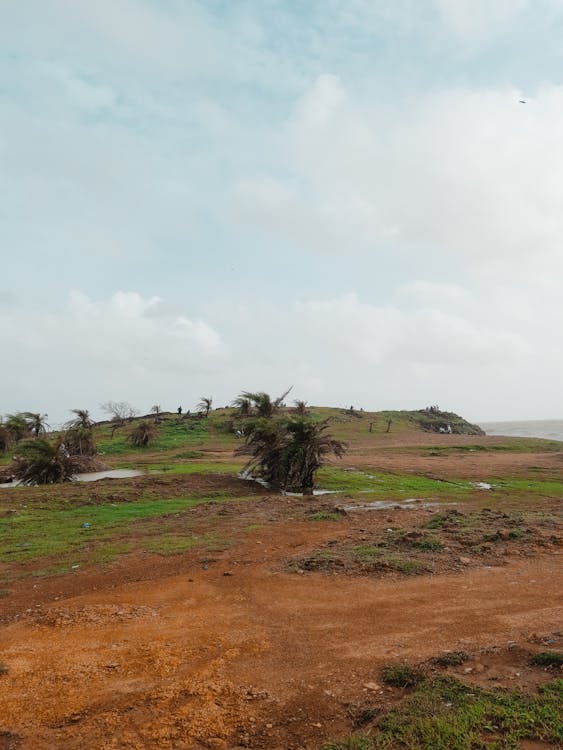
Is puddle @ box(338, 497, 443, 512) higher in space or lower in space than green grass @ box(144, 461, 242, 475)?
lower

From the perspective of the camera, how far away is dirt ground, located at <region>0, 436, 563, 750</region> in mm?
4723

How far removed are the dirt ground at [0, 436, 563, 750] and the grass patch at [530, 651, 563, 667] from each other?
0.15m

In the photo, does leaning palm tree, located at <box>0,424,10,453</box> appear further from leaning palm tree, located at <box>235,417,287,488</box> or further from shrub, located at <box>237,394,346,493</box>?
shrub, located at <box>237,394,346,493</box>

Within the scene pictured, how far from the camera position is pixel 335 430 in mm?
61375

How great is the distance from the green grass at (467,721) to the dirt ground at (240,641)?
333 millimetres

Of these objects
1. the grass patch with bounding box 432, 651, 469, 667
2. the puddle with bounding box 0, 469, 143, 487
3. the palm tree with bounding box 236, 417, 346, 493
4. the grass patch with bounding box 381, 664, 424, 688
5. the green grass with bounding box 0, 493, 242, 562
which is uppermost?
the palm tree with bounding box 236, 417, 346, 493

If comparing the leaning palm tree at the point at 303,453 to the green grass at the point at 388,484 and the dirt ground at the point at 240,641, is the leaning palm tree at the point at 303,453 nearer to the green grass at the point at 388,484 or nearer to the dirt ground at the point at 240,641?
the green grass at the point at 388,484

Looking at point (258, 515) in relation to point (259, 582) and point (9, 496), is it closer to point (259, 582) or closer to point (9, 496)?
point (259, 582)

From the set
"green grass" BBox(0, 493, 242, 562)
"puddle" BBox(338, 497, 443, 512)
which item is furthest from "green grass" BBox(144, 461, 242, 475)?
"puddle" BBox(338, 497, 443, 512)

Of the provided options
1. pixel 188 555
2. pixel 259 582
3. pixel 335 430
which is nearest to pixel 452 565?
pixel 259 582

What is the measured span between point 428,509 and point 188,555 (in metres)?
9.30

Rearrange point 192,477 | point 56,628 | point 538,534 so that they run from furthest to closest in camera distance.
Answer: point 192,477
point 538,534
point 56,628

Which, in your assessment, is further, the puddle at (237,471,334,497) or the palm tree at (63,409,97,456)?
the palm tree at (63,409,97,456)

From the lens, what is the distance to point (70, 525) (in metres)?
14.9
